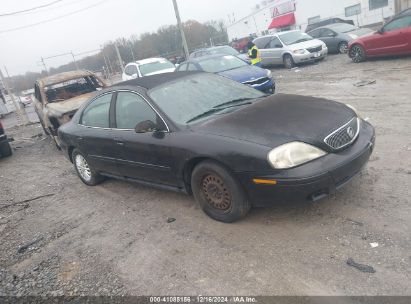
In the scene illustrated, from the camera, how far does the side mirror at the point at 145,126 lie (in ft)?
15.0

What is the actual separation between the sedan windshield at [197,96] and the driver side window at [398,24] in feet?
30.8

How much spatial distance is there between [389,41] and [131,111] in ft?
35.8

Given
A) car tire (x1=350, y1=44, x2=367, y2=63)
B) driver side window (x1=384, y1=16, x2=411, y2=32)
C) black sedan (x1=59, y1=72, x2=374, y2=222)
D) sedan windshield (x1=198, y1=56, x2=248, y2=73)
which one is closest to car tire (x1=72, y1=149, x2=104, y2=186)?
black sedan (x1=59, y1=72, x2=374, y2=222)

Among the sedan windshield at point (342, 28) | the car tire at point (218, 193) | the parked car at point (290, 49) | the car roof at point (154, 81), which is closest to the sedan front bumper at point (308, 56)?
the parked car at point (290, 49)

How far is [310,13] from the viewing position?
41250mm

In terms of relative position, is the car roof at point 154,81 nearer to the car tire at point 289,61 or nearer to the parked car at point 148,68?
the parked car at point 148,68

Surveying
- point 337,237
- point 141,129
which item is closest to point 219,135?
point 141,129

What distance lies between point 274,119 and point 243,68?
791 cm

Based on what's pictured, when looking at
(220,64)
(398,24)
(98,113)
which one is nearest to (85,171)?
(98,113)

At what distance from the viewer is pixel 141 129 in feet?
15.0

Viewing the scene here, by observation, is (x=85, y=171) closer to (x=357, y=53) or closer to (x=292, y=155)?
(x=292, y=155)

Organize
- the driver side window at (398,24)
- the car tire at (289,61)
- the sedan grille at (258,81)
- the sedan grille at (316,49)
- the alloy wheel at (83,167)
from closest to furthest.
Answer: the alloy wheel at (83,167)
the sedan grille at (258,81)
the driver side window at (398,24)
the sedan grille at (316,49)
the car tire at (289,61)

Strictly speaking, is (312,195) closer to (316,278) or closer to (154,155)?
(316,278)

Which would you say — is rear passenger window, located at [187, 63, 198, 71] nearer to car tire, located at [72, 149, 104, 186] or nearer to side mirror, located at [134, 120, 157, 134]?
car tire, located at [72, 149, 104, 186]
